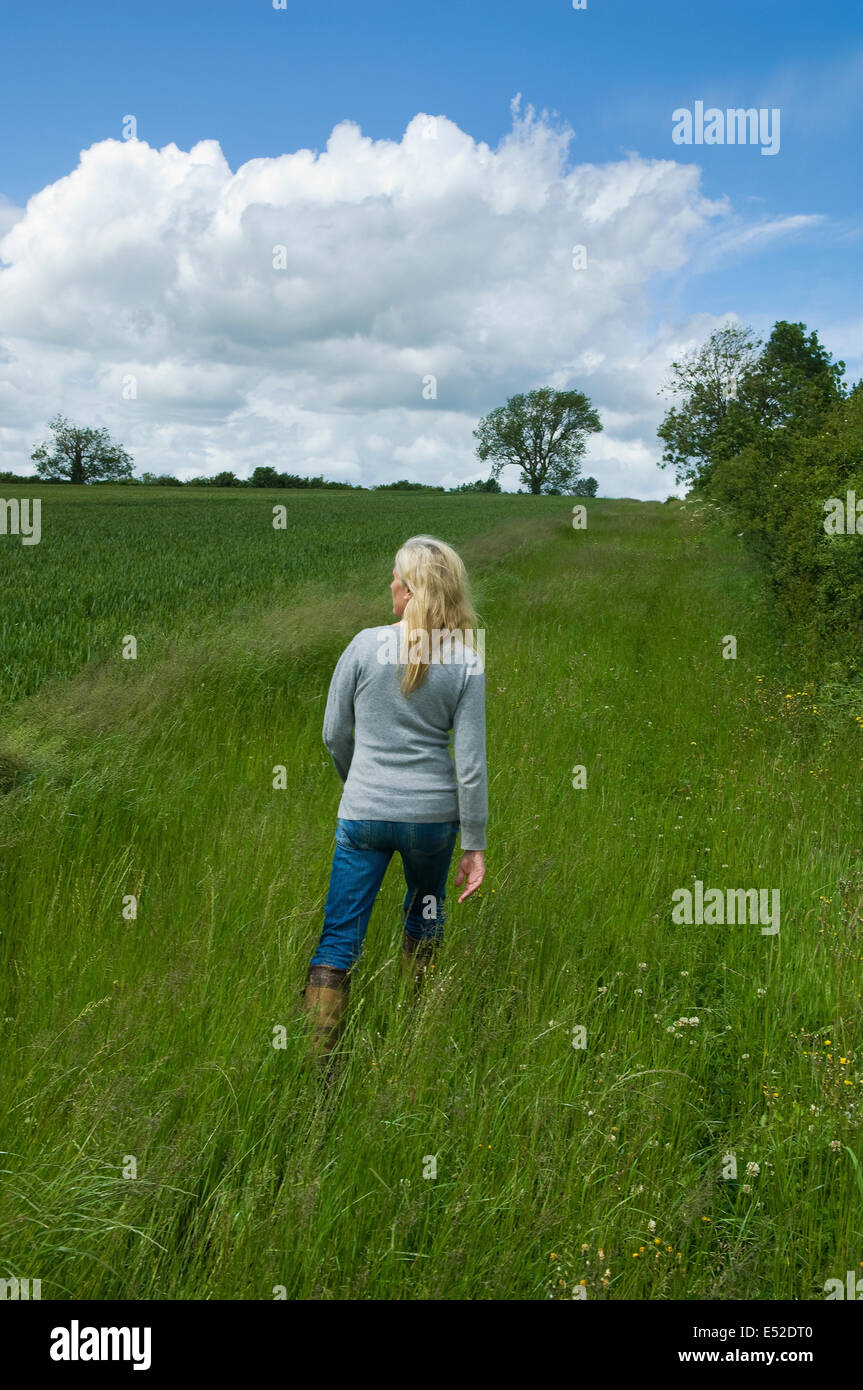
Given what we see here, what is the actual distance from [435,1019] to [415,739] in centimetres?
101

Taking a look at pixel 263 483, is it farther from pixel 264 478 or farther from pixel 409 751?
pixel 409 751

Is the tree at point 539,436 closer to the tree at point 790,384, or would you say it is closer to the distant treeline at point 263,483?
the distant treeline at point 263,483

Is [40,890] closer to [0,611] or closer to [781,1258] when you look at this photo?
[781,1258]

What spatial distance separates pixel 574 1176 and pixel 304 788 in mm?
3734

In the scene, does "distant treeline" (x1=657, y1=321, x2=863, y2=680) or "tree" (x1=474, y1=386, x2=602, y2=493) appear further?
"tree" (x1=474, y1=386, x2=602, y2=493)

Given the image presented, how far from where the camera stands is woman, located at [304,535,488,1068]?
3232 mm

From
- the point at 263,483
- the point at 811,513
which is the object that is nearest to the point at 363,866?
the point at 811,513

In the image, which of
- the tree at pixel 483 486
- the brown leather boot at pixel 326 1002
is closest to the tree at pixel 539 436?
the tree at pixel 483 486

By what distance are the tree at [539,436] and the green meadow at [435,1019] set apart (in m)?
93.3

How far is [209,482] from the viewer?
86.8 meters

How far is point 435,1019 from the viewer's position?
3121mm

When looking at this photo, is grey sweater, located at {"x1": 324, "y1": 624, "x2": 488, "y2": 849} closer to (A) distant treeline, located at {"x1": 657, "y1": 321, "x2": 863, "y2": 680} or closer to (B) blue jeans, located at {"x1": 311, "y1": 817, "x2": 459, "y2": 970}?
(B) blue jeans, located at {"x1": 311, "y1": 817, "x2": 459, "y2": 970}

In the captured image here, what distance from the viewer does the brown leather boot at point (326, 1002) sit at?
3.10m

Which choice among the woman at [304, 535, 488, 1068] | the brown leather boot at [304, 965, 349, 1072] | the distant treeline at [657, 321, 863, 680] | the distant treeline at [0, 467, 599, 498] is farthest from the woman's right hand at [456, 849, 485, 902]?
the distant treeline at [0, 467, 599, 498]
